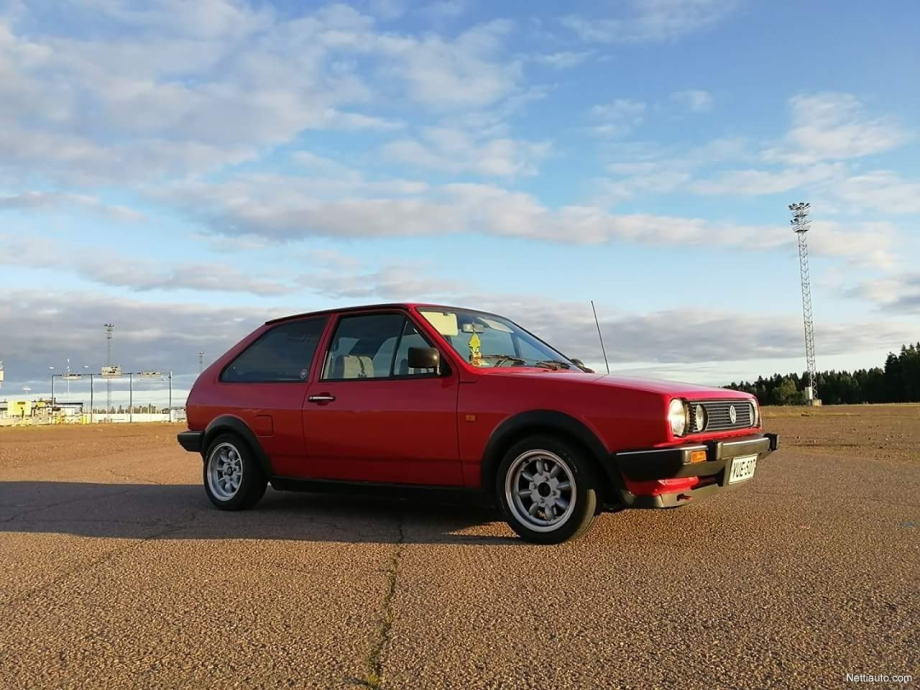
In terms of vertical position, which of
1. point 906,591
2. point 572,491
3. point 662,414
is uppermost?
point 662,414

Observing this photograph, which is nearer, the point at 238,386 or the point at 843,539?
the point at 843,539

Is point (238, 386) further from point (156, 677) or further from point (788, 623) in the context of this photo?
point (788, 623)

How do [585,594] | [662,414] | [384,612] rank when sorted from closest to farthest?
[384,612]
[585,594]
[662,414]

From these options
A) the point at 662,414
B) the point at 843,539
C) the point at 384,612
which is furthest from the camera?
the point at 843,539

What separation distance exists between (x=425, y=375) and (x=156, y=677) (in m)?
3.08

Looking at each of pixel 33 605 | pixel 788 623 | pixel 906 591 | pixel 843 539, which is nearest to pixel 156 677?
pixel 33 605

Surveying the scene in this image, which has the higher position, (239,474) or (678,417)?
(678,417)

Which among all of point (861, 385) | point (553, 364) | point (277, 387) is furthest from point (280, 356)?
point (861, 385)

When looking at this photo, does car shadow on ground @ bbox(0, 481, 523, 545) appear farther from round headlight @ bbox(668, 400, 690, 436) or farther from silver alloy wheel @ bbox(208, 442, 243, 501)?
round headlight @ bbox(668, 400, 690, 436)

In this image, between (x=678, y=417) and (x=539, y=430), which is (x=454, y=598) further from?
(x=678, y=417)

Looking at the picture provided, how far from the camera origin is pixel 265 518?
6.34 m

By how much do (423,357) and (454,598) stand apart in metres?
1.95

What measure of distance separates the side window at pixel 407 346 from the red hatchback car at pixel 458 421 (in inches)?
0.4

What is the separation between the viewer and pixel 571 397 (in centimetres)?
496
